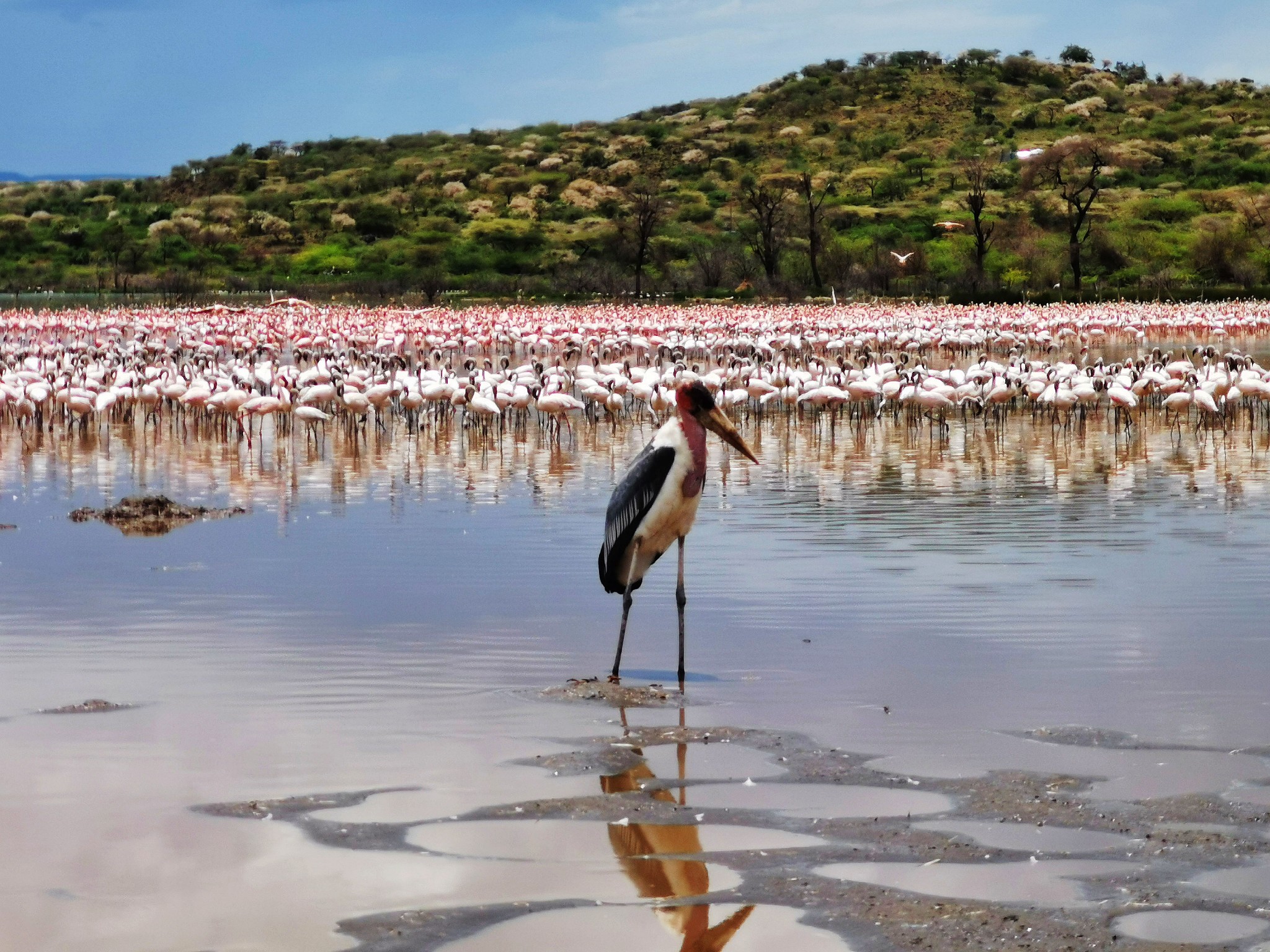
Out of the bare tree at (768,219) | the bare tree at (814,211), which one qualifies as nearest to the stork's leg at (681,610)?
the bare tree at (814,211)

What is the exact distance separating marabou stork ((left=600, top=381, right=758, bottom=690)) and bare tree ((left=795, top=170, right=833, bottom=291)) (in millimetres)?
52414

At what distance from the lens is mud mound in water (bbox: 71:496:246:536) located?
14.3 m

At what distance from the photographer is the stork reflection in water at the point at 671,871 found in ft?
17.3

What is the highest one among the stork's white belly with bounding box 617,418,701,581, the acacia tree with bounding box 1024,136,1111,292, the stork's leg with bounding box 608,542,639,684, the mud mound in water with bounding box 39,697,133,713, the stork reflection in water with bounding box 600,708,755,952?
the acacia tree with bounding box 1024,136,1111,292

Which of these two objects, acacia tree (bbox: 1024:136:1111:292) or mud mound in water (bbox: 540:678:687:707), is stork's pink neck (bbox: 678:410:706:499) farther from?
acacia tree (bbox: 1024:136:1111:292)

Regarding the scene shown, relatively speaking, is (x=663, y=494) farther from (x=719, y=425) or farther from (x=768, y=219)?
(x=768, y=219)

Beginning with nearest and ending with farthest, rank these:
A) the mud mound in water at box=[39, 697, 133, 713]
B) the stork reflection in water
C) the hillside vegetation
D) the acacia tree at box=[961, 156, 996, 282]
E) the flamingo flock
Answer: the stork reflection in water
the mud mound in water at box=[39, 697, 133, 713]
the flamingo flock
the acacia tree at box=[961, 156, 996, 282]
the hillside vegetation

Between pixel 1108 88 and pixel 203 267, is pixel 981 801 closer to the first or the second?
pixel 203 267

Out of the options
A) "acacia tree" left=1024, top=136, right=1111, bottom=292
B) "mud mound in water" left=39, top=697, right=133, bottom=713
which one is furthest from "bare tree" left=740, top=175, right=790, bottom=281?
"mud mound in water" left=39, top=697, right=133, bottom=713

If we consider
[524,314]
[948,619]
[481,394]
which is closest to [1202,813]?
[948,619]

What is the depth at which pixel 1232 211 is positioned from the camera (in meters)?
85.1

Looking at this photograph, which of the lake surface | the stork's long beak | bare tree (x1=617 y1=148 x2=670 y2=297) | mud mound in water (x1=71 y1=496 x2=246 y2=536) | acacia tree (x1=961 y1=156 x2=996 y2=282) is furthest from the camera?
bare tree (x1=617 y1=148 x2=670 y2=297)

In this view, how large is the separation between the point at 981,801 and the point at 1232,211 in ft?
276

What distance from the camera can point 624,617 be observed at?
8742mm
